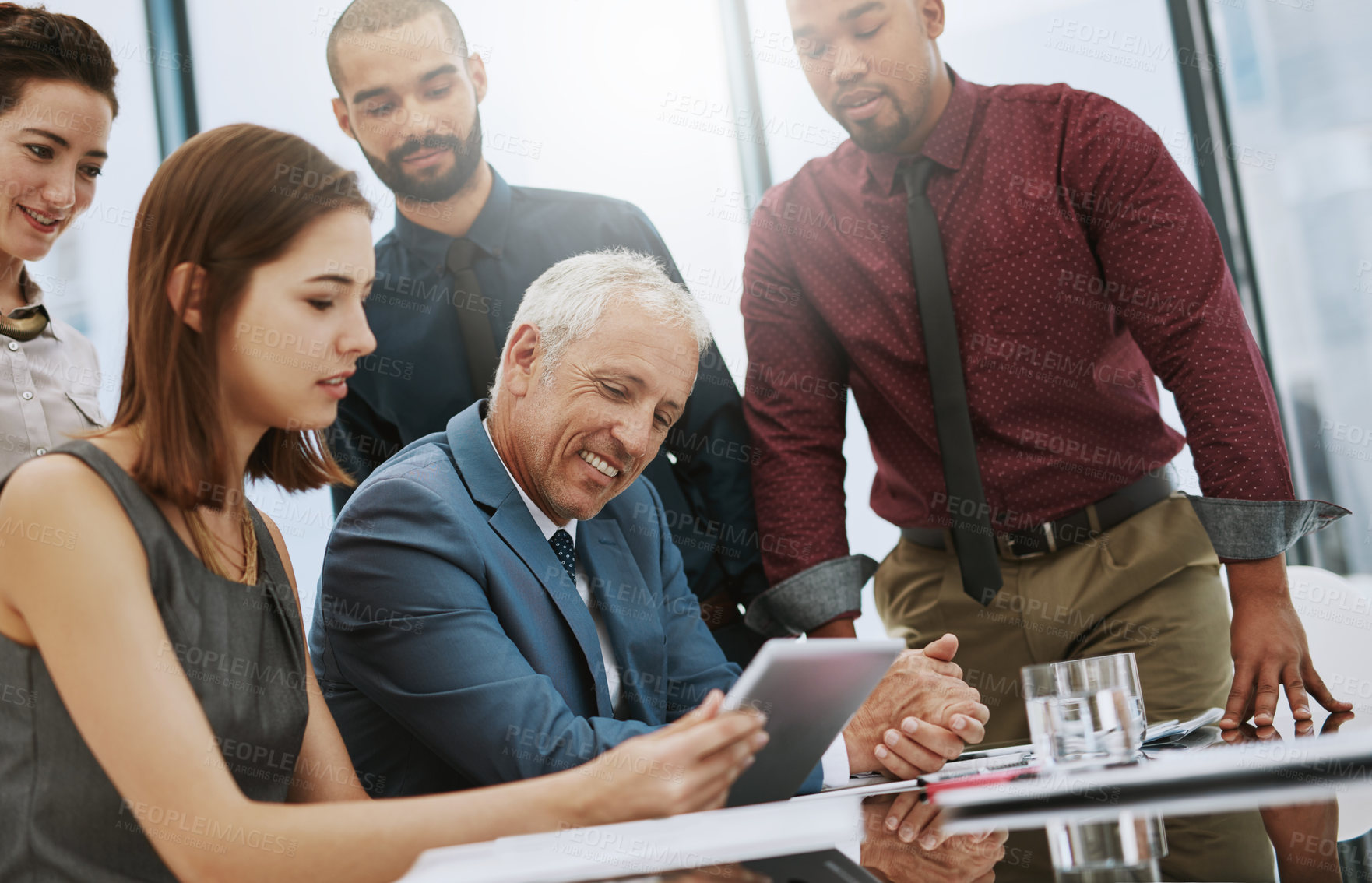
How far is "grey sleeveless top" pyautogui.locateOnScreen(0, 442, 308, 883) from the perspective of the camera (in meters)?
1.05

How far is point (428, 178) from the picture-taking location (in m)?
2.33

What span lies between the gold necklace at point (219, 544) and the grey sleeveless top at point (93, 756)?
0.02 metres

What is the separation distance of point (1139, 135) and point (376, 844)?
2017 mm

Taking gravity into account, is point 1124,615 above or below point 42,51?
below

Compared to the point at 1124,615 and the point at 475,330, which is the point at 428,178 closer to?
the point at 475,330

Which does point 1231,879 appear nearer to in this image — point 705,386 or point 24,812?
point 24,812

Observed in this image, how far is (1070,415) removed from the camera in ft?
7.18

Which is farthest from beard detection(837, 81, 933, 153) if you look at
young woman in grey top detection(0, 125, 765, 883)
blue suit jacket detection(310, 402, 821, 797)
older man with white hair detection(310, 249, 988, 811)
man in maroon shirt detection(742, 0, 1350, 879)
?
young woman in grey top detection(0, 125, 765, 883)

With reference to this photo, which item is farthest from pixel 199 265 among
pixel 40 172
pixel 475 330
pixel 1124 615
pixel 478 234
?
pixel 1124 615

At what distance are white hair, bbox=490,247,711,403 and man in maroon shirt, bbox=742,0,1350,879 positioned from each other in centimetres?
65

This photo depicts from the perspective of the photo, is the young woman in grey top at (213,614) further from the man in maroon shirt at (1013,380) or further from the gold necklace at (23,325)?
the man in maroon shirt at (1013,380)

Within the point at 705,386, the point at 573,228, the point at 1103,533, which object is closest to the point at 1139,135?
the point at 1103,533

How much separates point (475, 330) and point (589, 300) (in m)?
0.71

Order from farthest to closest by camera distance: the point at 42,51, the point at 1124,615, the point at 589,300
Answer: the point at 1124,615
the point at 42,51
the point at 589,300
